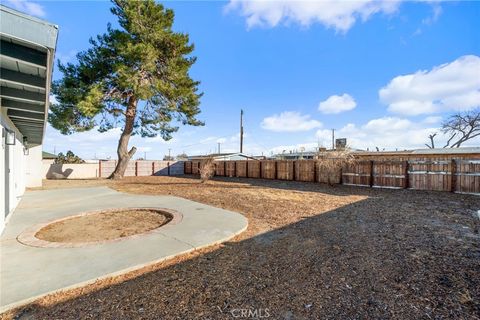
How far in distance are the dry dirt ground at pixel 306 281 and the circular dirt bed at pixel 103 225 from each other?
5.94 feet

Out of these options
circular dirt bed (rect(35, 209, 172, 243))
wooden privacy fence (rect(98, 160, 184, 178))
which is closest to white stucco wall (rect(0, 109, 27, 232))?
circular dirt bed (rect(35, 209, 172, 243))

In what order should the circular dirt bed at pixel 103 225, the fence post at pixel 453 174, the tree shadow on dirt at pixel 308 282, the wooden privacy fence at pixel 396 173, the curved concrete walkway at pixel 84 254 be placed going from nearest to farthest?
the tree shadow on dirt at pixel 308 282 < the curved concrete walkway at pixel 84 254 < the circular dirt bed at pixel 103 225 < the wooden privacy fence at pixel 396 173 < the fence post at pixel 453 174

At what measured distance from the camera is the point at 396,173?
1067cm

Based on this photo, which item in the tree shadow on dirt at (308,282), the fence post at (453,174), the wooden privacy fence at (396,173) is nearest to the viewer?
the tree shadow on dirt at (308,282)

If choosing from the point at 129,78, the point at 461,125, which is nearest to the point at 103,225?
the point at 129,78

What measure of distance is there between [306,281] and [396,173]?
10.3m

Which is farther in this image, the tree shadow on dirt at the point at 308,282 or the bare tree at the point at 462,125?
the bare tree at the point at 462,125

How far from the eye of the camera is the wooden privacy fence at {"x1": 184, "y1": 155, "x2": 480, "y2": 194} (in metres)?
8.95

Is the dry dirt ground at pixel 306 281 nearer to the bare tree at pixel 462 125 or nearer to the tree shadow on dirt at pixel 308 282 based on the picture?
the tree shadow on dirt at pixel 308 282

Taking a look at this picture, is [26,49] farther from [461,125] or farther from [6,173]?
[461,125]

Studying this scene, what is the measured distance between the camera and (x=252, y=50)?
13602 mm

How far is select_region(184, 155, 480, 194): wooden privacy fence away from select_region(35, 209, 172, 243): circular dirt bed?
9773 millimetres

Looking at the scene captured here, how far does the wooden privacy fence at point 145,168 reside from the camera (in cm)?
2064

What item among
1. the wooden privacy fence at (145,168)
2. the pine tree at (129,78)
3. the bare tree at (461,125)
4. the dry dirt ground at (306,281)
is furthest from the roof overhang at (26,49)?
the bare tree at (461,125)
